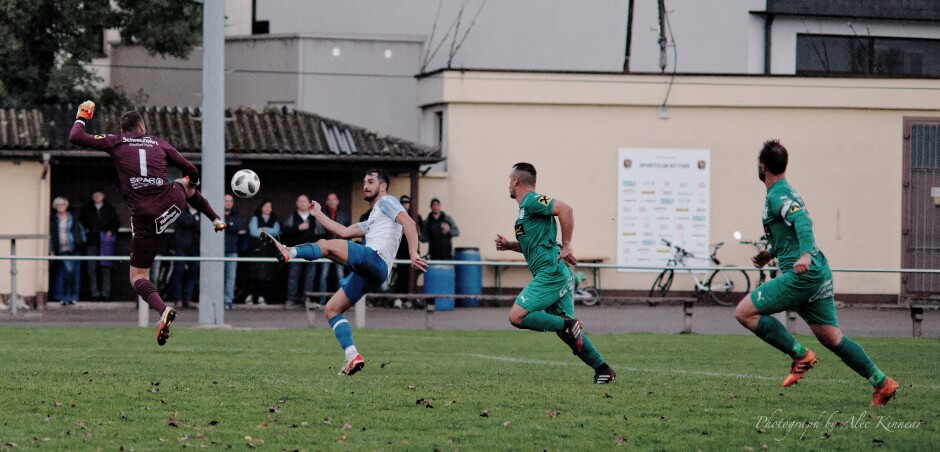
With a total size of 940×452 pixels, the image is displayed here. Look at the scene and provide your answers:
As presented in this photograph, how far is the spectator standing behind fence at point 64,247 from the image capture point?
23.1 metres

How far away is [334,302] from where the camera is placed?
11719 millimetres

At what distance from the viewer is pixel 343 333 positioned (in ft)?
37.9

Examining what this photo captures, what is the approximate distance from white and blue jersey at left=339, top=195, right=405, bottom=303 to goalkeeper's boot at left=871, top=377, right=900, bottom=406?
4183mm

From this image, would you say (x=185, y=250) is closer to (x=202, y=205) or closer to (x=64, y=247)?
(x=64, y=247)

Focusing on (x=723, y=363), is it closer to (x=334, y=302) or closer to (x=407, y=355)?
(x=407, y=355)

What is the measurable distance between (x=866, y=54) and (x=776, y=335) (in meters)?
25.4

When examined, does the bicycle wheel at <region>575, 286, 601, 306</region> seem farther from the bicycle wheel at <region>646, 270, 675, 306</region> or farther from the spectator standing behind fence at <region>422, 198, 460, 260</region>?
the spectator standing behind fence at <region>422, 198, 460, 260</region>

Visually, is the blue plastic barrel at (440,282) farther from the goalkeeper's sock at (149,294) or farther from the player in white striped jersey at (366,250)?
the player in white striped jersey at (366,250)

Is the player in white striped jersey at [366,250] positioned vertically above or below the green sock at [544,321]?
above

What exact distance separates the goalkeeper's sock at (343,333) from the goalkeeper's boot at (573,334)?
188 centimetres

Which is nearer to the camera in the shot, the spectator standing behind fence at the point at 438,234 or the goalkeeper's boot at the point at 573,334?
the goalkeeper's boot at the point at 573,334

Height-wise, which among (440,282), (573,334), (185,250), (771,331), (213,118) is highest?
(213,118)

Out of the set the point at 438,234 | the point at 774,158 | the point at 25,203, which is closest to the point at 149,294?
the point at 774,158

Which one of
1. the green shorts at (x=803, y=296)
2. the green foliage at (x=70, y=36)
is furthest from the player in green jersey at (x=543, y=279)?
the green foliage at (x=70, y=36)
